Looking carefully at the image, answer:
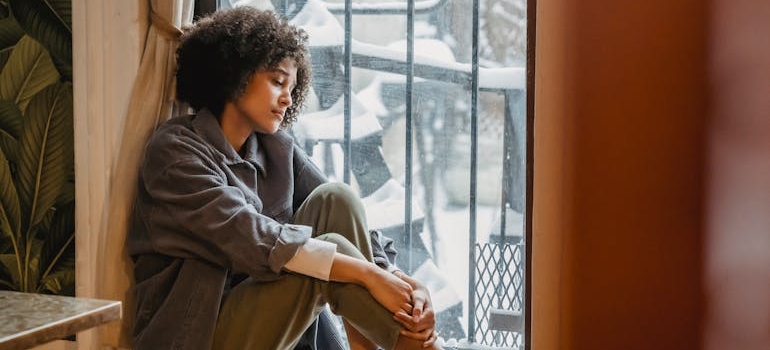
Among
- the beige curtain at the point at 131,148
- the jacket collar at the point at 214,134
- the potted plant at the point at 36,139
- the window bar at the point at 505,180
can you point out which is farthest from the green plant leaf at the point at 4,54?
the window bar at the point at 505,180

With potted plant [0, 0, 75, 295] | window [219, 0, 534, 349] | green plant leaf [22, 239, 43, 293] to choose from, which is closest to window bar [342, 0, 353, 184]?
window [219, 0, 534, 349]

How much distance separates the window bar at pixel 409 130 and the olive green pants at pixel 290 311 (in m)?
0.41

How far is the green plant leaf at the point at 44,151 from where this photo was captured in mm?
1849

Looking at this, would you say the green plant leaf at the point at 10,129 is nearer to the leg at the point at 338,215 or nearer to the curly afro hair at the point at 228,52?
the curly afro hair at the point at 228,52

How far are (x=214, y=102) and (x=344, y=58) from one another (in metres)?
0.40

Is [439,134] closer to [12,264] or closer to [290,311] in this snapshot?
[290,311]

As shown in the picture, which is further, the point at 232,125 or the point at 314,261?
the point at 232,125

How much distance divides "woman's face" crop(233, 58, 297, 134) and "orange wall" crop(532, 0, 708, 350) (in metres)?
0.55

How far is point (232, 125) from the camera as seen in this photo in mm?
1649

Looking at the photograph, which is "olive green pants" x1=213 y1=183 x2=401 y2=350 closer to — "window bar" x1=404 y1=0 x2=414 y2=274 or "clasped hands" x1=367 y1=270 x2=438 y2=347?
"clasped hands" x1=367 y1=270 x2=438 y2=347

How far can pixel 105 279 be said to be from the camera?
1678 millimetres

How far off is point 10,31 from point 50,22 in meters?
0.11

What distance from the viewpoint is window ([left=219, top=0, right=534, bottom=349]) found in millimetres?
1796

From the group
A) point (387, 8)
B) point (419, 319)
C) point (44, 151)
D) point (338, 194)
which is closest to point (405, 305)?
point (419, 319)
